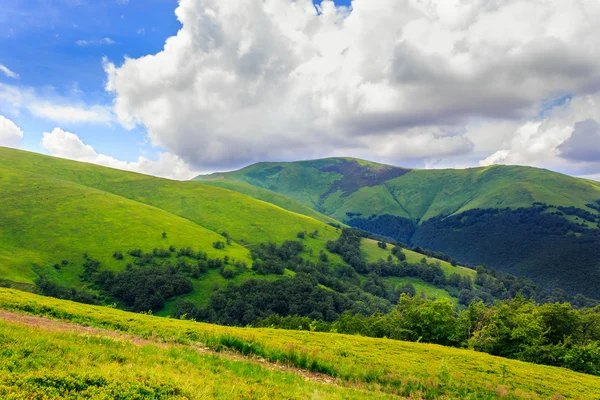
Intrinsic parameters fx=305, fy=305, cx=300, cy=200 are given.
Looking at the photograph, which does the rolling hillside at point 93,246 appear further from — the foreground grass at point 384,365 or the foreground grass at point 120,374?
the foreground grass at point 120,374

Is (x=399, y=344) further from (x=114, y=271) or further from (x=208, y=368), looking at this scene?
(x=114, y=271)

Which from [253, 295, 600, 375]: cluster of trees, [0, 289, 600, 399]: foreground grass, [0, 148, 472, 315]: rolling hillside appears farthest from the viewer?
[0, 148, 472, 315]: rolling hillside

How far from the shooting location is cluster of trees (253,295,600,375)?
36.7m

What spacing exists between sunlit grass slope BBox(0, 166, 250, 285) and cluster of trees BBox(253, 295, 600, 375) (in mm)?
133468

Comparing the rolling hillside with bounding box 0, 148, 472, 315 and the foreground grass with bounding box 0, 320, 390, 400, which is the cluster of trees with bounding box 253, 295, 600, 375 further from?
the rolling hillside with bounding box 0, 148, 472, 315

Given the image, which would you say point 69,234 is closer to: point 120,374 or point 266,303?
point 266,303

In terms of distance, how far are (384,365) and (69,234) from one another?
186221 mm

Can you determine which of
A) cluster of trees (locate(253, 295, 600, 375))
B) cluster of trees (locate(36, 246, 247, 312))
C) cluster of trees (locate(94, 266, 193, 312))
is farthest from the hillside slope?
cluster of trees (locate(253, 295, 600, 375))

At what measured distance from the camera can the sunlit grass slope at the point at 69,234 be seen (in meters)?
134

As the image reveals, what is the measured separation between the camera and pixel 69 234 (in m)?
160

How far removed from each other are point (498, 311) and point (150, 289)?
13165cm

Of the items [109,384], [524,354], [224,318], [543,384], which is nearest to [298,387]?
[109,384]

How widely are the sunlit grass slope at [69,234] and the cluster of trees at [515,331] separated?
438ft

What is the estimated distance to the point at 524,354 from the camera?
3850 cm
